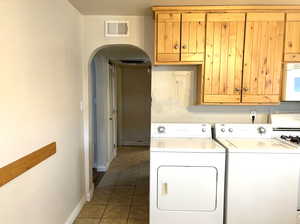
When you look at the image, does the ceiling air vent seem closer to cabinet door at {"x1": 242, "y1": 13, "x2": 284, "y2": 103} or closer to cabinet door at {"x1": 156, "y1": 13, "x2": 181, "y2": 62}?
cabinet door at {"x1": 156, "y1": 13, "x2": 181, "y2": 62}

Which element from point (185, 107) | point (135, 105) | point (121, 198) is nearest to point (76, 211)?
point (121, 198)

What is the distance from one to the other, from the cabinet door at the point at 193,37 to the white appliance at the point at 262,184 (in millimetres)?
1045

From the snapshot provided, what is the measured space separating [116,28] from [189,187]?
2028 millimetres

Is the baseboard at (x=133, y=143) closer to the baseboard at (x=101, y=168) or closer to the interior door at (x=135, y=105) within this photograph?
the interior door at (x=135, y=105)

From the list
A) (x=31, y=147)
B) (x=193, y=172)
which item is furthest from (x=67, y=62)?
(x=193, y=172)

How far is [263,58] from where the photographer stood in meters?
2.32

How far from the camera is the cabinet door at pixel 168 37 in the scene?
7.61ft

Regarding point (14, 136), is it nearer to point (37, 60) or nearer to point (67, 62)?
point (37, 60)

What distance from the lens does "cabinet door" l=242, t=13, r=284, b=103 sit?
228 centimetres

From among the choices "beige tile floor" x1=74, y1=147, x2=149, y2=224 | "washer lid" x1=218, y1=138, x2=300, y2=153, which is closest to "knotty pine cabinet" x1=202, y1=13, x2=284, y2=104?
"washer lid" x1=218, y1=138, x2=300, y2=153

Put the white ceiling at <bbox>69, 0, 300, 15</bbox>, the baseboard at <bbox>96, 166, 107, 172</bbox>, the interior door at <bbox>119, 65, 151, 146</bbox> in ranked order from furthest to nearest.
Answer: the interior door at <bbox>119, 65, 151, 146</bbox> < the baseboard at <bbox>96, 166, 107, 172</bbox> < the white ceiling at <bbox>69, 0, 300, 15</bbox>

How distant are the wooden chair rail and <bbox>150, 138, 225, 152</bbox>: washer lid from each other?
2.96 ft

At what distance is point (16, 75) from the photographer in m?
1.38

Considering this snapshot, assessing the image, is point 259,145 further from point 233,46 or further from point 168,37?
point 168,37
